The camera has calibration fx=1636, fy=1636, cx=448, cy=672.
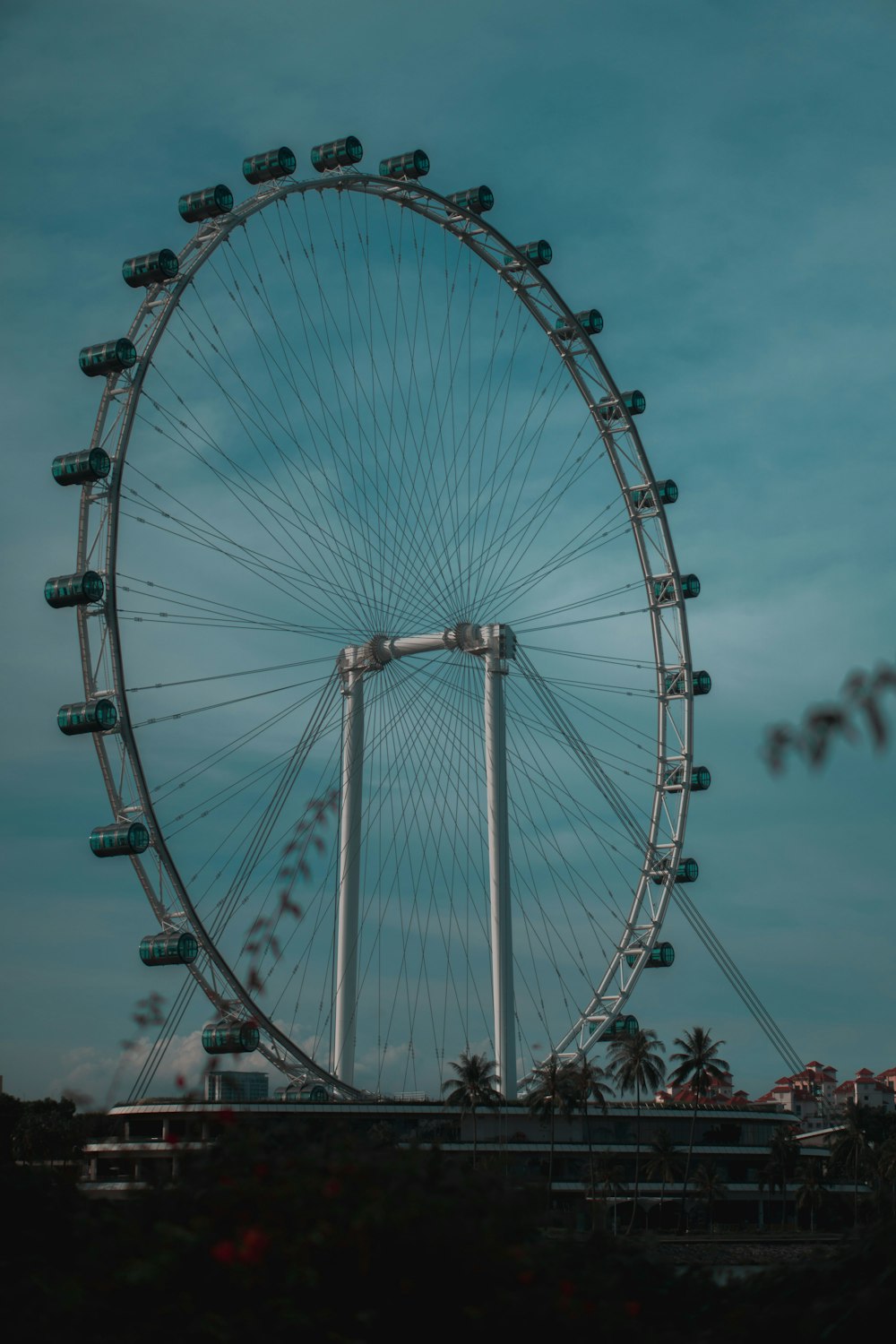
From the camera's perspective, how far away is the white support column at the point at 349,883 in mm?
53531

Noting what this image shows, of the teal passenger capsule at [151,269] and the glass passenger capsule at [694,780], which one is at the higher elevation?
the teal passenger capsule at [151,269]

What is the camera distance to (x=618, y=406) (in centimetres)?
6131

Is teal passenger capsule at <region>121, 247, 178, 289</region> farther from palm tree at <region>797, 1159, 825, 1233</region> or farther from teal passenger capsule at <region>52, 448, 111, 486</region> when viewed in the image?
palm tree at <region>797, 1159, 825, 1233</region>

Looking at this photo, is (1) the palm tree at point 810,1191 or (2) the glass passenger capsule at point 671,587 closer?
(2) the glass passenger capsule at point 671,587

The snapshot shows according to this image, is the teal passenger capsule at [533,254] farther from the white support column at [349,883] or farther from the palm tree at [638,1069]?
the palm tree at [638,1069]

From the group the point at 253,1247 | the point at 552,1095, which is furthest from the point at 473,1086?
the point at 253,1247

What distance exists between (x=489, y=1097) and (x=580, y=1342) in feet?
177

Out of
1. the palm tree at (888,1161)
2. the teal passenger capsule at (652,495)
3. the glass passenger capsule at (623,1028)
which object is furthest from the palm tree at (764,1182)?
the teal passenger capsule at (652,495)

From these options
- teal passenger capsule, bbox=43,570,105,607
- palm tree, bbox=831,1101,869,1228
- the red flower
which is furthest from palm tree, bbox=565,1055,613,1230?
the red flower

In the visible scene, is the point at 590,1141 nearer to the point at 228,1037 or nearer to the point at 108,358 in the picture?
the point at 228,1037

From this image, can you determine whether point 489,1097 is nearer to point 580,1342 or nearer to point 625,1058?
point 625,1058

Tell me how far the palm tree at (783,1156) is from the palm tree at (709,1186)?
2802mm

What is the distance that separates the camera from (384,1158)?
17.2 metres

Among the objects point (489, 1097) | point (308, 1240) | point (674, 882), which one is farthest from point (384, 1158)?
point (489, 1097)
